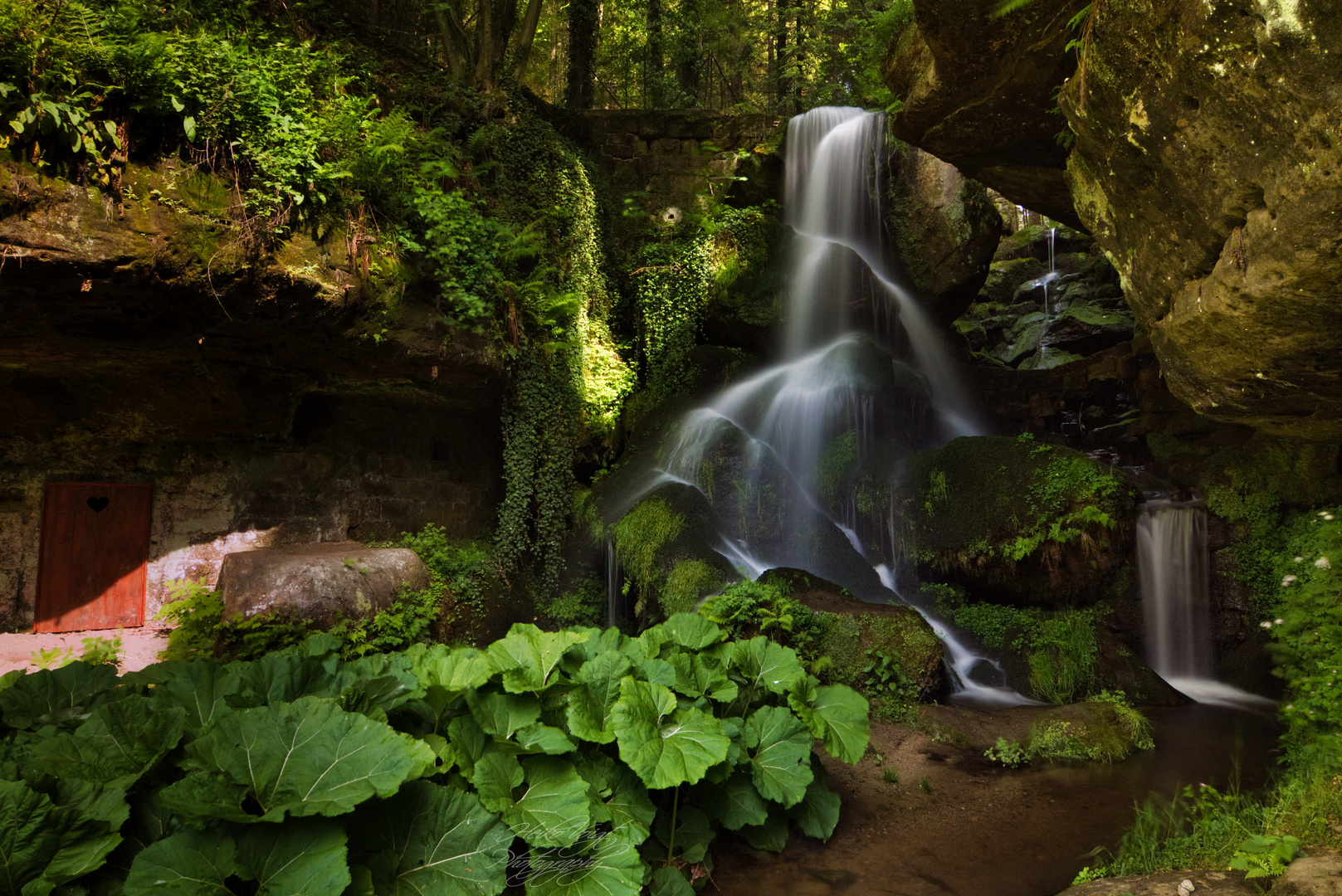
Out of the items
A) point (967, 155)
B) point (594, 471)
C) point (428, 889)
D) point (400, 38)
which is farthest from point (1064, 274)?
point (428, 889)

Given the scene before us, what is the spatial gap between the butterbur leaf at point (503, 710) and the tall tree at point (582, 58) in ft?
43.5

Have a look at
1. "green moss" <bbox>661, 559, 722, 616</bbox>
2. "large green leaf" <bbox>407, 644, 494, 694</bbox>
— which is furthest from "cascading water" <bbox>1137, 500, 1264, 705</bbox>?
"large green leaf" <bbox>407, 644, 494, 694</bbox>

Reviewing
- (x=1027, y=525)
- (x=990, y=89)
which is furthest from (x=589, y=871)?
(x=990, y=89)

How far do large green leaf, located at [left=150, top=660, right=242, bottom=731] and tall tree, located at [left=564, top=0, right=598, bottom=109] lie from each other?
1332 centimetres

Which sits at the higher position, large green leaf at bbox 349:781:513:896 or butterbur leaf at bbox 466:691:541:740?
butterbur leaf at bbox 466:691:541:740

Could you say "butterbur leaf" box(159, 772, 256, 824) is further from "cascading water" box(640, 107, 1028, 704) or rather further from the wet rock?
"cascading water" box(640, 107, 1028, 704)

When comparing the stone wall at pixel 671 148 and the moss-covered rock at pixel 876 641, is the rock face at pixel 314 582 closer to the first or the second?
the moss-covered rock at pixel 876 641

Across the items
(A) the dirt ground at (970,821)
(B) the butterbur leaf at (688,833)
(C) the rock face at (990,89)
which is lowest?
(A) the dirt ground at (970,821)

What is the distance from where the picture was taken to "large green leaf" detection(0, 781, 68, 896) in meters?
2.41

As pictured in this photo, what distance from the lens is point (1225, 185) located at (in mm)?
3846

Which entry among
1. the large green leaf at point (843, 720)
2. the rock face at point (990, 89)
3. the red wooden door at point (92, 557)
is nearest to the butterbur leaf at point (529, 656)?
the large green leaf at point (843, 720)

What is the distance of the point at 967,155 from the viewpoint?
7.70 metres

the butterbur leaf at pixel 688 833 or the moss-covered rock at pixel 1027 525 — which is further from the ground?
the moss-covered rock at pixel 1027 525

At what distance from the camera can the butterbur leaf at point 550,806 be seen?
325cm
